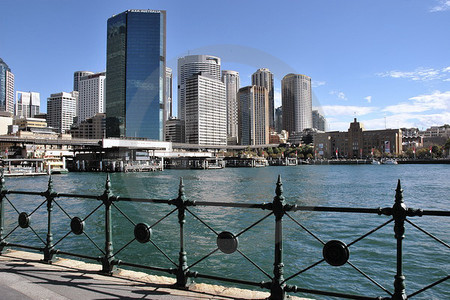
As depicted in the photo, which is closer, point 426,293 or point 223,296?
point 223,296

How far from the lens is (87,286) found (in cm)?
507

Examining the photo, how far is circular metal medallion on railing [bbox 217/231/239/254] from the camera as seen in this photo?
4957mm

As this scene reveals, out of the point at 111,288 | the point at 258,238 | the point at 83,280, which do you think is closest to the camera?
the point at 111,288

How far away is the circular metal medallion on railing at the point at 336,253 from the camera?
171 inches

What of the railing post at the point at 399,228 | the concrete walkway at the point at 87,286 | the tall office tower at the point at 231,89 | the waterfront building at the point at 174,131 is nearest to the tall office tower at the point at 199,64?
the tall office tower at the point at 231,89

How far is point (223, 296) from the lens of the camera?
4.66m

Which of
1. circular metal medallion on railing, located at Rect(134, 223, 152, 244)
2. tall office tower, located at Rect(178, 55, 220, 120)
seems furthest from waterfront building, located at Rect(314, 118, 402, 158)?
circular metal medallion on railing, located at Rect(134, 223, 152, 244)

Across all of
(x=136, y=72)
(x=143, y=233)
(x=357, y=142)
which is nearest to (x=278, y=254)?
(x=143, y=233)

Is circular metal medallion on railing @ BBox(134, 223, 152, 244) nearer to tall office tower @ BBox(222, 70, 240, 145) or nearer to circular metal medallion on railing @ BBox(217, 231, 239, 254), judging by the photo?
circular metal medallion on railing @ BBox(217, 231, 239, 254)

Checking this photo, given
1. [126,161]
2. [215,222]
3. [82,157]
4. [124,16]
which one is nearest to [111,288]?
[215,222]

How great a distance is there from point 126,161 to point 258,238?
11302cm

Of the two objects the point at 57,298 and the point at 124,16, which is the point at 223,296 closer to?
the point at 57,298

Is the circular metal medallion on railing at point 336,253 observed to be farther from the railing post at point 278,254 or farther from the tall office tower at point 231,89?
the tall office tower at point 231,89

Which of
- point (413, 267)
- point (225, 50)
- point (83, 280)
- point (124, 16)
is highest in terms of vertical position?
point (124, 16)
